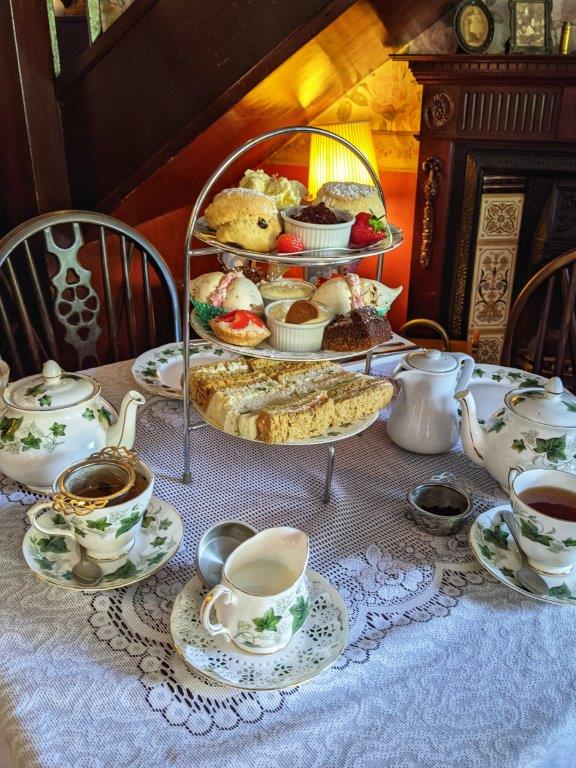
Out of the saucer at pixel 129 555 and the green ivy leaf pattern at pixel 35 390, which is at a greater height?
the green ivy leaf pattern at pixel 35 390

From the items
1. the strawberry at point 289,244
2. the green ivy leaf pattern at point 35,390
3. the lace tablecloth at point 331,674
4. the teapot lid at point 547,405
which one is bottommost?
the lace tablecloth at point 331,674

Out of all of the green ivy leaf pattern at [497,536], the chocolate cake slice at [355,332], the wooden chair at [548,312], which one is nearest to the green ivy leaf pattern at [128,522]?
the chocolate cake slice at [355,332]

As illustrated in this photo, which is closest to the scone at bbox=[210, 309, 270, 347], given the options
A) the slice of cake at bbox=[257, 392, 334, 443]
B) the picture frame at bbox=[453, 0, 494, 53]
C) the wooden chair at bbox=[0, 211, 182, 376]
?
the slice of cake at bbox=[257, 392, 334, 443]

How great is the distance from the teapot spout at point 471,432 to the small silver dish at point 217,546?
1.17ft

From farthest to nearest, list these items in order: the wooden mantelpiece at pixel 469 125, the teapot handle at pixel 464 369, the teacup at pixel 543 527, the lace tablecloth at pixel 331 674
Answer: the wooden mantelpiece at pixel 469 125
the teapot handle at pixel 464 369
the teacup at pixel 543 527
the lace tablecloth at pixel 331 674

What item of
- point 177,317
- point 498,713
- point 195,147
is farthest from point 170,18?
point 498,713

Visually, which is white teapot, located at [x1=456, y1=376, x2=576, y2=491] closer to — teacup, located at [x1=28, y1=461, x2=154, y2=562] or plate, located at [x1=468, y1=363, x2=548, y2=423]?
plate, located at [x1=468, y1=363, x2=548, y2=423]

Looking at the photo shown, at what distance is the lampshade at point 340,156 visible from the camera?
253 cm

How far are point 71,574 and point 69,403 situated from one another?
24 centimetres

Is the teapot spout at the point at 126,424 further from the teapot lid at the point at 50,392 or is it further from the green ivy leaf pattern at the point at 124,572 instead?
the green ivy leaf pattern at the point at 124,572

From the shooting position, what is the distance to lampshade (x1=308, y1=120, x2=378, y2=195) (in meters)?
2.53

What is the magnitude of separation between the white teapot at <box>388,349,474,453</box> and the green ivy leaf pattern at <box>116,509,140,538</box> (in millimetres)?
459

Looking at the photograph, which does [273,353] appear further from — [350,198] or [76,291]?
[76,291]

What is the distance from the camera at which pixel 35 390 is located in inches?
38.2
